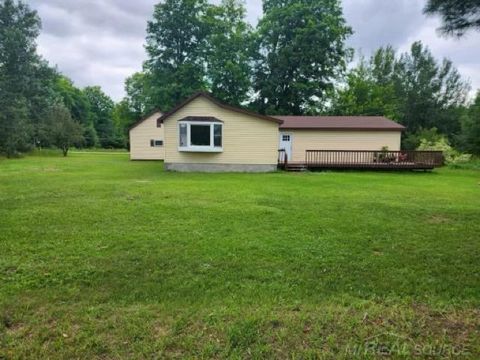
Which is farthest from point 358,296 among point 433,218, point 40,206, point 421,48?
point 421,48

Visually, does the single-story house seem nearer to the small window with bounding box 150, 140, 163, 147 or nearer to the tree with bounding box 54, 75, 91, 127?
the small window with bounding box 150, 140, 163, 147

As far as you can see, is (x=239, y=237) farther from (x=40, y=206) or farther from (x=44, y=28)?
(x=44, y=28)

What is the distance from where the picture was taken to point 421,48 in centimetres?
3888

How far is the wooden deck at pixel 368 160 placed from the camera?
16.6 metres

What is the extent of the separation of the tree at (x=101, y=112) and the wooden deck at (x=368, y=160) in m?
49.3

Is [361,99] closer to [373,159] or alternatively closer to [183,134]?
[373,159]

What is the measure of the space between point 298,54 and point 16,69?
2523 centimetres

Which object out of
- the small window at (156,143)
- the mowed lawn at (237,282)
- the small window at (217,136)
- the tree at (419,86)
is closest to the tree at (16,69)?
the small window at (156,143)

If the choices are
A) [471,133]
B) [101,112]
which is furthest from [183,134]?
[101,112]

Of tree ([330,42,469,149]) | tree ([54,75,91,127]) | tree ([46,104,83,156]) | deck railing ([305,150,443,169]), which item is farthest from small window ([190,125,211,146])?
tree ([54,75,91,127])

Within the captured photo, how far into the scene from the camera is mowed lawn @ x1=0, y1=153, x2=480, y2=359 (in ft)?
8.23

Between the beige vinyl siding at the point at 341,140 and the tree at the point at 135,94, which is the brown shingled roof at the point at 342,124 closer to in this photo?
the beige vinyl siding at the point at 341,140

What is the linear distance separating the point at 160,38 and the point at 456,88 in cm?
3406

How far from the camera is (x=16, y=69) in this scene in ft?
96.1
